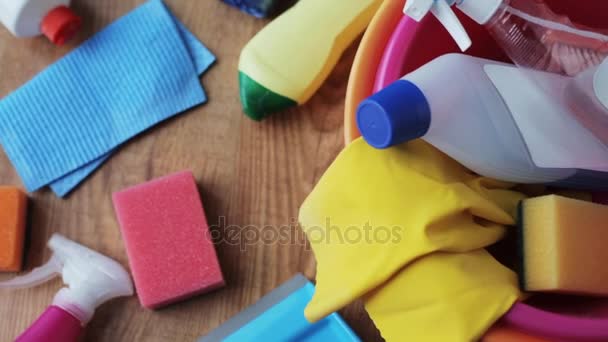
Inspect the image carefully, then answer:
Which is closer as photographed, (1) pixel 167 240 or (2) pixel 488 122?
(2) pixel 488 122

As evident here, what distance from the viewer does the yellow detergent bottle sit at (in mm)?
490

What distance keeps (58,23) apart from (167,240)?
21cm

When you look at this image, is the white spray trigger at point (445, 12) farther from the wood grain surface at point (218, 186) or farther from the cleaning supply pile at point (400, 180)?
the wood grain surface at point (218, 186)

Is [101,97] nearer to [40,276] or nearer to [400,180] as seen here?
[40,276]

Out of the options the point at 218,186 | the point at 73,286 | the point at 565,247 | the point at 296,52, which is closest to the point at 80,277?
the point at 73,286

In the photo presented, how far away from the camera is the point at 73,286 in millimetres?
487

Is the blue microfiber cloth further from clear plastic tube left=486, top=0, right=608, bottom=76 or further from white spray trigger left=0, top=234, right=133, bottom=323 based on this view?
clear plastic tube left=486, top=0, right=608, bottom=76

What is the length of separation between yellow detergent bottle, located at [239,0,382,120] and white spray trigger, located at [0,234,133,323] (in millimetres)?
166

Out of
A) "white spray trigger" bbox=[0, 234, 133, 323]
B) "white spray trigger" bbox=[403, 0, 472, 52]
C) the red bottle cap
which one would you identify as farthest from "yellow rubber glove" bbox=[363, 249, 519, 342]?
the red bottle cap

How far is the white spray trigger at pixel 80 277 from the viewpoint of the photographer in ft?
1.58

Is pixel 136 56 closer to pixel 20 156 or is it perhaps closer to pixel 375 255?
pixel 20 156

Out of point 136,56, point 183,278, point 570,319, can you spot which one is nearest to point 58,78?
point 136,56

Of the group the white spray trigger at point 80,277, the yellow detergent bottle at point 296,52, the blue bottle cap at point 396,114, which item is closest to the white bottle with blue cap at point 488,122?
the blue bottle cap at point 396,114

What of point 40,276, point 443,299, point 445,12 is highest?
point 445,12
